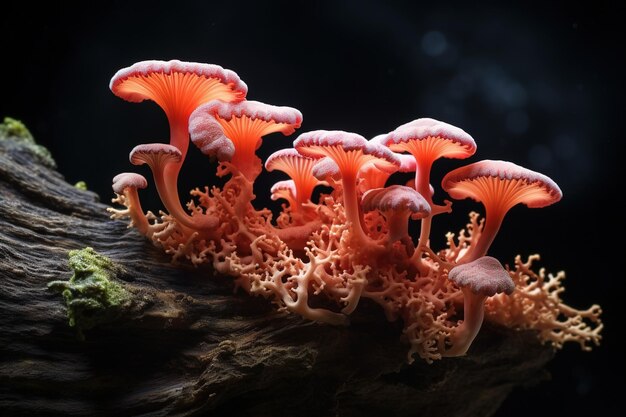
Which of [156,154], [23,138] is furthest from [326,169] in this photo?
[23,138]

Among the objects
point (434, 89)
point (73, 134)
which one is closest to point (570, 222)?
point (434, 89)

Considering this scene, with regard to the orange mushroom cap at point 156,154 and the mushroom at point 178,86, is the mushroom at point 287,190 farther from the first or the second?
the orange mushroom cap at point 156,154

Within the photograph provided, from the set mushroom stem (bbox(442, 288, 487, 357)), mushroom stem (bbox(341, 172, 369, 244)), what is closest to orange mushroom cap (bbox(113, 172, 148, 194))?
mushroom stem (bbox(341, 172, 369, 244))

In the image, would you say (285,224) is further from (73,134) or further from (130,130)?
(73,134)

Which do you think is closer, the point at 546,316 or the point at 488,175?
the point at 488,175

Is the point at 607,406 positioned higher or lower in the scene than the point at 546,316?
lower
